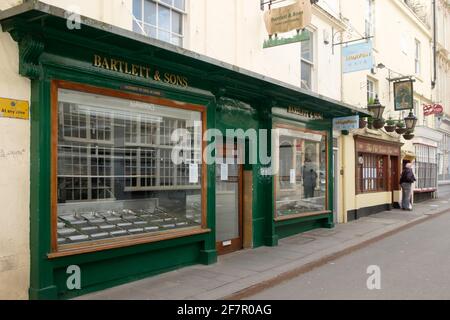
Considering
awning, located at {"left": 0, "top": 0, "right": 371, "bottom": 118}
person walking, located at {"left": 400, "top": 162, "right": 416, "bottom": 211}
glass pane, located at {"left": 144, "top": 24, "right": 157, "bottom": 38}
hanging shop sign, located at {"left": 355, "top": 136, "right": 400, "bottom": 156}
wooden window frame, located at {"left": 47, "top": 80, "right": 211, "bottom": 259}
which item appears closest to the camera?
awning, located at {"left": 0, "top": 0, "right": 371, "bottom": 118}

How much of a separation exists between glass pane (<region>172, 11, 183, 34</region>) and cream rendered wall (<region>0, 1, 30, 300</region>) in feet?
10.3

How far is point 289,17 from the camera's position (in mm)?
8625

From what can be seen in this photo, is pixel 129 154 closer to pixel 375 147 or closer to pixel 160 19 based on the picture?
pixel 160 19

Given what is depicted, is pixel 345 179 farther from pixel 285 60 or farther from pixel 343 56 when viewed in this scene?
pixel 285 60

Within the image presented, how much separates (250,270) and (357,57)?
7747 mm

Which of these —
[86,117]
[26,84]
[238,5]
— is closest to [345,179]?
[238,5]

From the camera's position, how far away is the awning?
4.63 m

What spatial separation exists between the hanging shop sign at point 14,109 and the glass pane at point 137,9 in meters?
2.72

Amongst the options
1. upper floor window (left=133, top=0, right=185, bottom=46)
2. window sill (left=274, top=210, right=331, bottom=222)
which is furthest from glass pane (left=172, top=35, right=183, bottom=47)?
window sill (left=274, top=210, right=331, bottom=222)

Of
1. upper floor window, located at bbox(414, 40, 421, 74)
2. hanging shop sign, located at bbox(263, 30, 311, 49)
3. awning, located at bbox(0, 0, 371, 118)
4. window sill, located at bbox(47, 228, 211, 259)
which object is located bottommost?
window sill, located at bbox(47, 228, 211, 259)

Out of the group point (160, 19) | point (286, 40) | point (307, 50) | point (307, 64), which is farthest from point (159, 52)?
point (307, 50)

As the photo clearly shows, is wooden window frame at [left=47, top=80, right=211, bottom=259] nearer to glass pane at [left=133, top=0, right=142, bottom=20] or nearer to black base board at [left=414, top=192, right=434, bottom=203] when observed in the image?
glass pane at [left=133, top=0, right=142, bottom=20]

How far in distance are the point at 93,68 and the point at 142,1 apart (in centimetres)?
206
